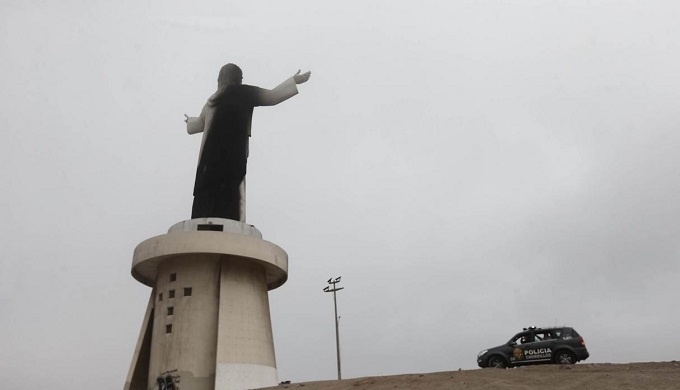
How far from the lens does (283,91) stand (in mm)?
27594

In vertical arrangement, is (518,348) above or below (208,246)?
below

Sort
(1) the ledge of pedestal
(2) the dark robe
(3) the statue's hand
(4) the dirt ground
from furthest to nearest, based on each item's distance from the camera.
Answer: (3) the statue's hand
(2) the dark robe
(1) the ledge of pedestal
(4) the dirt ground

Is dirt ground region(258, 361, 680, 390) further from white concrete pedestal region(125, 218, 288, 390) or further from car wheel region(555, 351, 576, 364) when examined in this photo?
white concrete pedestal region(125, 218, 288, 390)

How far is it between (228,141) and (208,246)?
604 cm

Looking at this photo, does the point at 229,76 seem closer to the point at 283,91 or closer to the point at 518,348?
the point at 283,91

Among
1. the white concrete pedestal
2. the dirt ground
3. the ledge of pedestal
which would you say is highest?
the ledge of pedestal

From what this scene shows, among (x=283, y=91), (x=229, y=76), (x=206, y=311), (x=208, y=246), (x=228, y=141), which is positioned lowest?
(x=206, y=311)

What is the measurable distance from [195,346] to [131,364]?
147 inches

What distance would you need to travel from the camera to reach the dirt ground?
1375 cm

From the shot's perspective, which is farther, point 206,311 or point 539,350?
point 206,311

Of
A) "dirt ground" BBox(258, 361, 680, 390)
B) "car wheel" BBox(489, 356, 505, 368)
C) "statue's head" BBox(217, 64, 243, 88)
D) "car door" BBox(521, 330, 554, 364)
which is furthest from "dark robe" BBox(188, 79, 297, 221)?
"car door" BBox(521, 330, 554, 364)

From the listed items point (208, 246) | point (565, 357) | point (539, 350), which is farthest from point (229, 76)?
point (565, 357)

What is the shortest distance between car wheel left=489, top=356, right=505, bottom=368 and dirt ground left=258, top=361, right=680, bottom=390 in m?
2.26

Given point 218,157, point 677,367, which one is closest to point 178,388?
point 218,157
